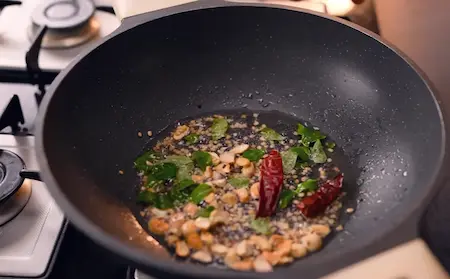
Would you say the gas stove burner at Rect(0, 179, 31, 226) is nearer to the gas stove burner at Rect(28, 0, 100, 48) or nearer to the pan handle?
the gas stove burner at Rect(28, 0, 100, 48)

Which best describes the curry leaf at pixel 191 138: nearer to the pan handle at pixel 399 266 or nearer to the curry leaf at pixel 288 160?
the curry leaf at pixel 288 160

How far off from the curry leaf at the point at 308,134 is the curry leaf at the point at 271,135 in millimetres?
33

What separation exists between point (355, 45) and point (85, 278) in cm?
54

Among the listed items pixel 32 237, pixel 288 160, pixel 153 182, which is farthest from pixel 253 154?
pixel 32 237

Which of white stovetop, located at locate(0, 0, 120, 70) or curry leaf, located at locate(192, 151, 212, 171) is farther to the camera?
white stovetop, located at locate(0, 0, 120, 70)

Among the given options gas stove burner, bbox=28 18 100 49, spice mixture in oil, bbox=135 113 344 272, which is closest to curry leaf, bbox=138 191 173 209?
spice mixture in oil, bbox=135 113 344 272

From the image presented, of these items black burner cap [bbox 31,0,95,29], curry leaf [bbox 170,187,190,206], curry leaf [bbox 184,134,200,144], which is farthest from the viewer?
black burner cap [bbox 31,0,95,29]

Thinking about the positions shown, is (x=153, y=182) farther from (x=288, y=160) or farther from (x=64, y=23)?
(x=64, y=23)

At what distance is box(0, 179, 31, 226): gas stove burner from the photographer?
2.64 feet

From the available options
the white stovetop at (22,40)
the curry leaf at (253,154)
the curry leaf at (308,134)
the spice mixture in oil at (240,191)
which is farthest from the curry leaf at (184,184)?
the white stovetop at (22,40)

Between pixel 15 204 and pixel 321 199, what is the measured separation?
0.43 m

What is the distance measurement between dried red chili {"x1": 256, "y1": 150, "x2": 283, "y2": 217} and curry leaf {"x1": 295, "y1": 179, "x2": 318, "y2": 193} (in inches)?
1.4

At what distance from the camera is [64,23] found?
106 cm

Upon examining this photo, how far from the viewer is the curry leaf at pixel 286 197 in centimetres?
83
